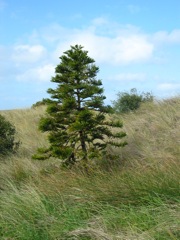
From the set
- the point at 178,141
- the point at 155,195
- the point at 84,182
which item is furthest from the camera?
the point at 178,141

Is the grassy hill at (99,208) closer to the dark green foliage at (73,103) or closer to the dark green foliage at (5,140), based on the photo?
the dark green foliage at (73,103)

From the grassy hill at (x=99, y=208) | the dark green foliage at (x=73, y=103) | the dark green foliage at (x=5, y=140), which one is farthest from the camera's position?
the dark green foliage at (x=5, y=140)

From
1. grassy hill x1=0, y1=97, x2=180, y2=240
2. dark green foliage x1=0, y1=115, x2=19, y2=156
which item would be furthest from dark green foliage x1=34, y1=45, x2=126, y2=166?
dark green foliage x1=0, y1=115, x2=19, y2=156

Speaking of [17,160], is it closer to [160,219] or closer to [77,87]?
[77,87]

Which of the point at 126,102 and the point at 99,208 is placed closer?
the point at 99,208

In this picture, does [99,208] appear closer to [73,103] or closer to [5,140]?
Answer: [73,103]

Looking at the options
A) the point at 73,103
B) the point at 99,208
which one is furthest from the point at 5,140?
the point at 99,208

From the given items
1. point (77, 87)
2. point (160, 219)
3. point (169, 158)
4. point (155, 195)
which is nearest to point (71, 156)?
point (77, 87)

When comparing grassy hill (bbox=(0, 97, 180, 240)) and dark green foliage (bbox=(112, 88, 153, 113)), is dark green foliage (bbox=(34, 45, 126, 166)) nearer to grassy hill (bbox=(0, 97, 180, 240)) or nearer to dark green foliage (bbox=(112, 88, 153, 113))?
grassy hill (bbox=(0, 97, 180, 240))

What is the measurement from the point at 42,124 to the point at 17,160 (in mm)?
A: 2541

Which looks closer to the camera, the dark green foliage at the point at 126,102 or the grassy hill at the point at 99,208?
the grassy hill at the point at 99,208

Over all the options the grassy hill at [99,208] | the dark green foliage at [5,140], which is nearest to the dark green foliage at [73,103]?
the grassy hill at [99,208]

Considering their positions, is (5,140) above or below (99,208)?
above

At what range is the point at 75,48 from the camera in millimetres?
8125
